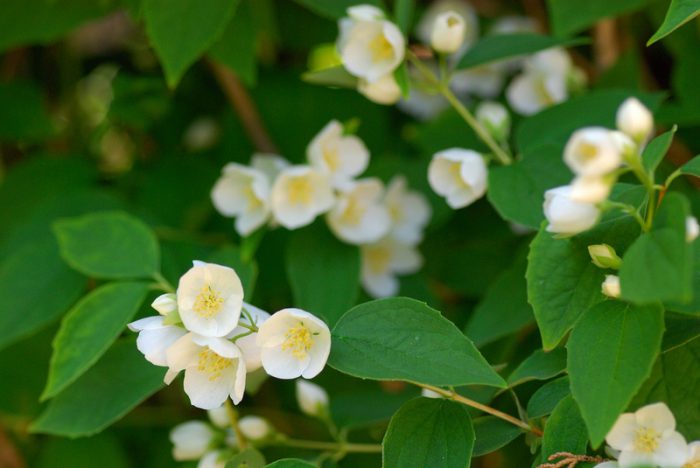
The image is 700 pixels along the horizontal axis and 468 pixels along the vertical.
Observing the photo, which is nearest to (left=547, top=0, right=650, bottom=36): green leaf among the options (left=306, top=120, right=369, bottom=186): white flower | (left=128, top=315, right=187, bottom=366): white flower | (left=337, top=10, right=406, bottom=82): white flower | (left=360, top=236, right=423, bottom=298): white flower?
(left=337, top=10, right=406, bottom=82): white flower

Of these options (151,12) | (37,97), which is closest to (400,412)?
(151,12)

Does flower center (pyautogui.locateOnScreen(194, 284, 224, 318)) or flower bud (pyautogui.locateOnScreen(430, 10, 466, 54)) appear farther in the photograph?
flower bud (pyautogui.locateOnScreen(430, 10, 466, 54))

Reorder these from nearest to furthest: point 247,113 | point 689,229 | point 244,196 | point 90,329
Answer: point 689,229 → point 90,329 → point 244,196 → point 247,113

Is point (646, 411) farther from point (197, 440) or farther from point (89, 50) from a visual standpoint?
point (89, 50)

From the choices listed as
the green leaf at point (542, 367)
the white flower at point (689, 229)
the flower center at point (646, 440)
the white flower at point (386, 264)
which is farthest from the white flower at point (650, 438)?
the white flower at point (386, 264)

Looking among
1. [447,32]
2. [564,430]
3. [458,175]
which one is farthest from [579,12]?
[564,430]

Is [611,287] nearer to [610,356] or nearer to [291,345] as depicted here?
[610,356]

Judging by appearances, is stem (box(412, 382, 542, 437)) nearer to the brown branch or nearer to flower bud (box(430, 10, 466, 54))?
flower bud (box(430, 10, 466, 54))
